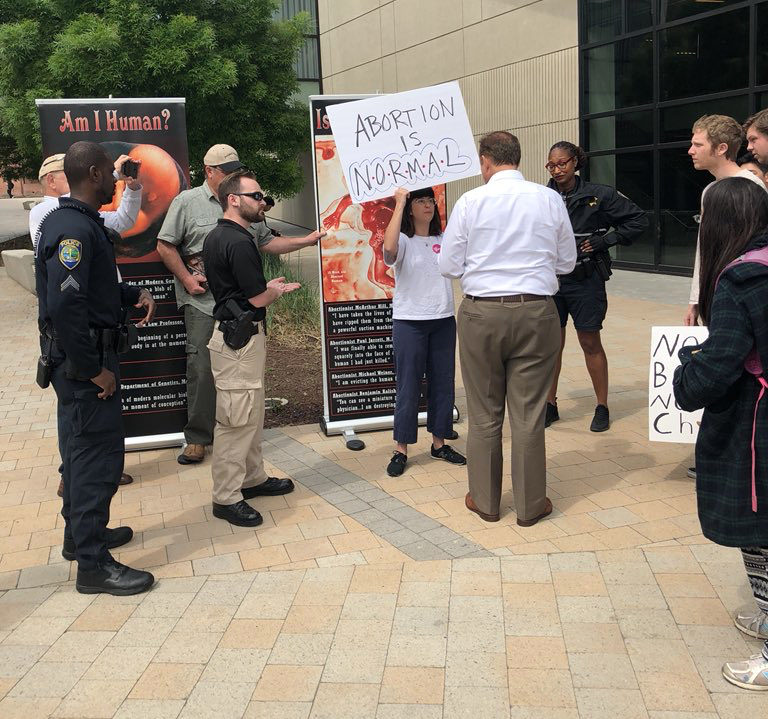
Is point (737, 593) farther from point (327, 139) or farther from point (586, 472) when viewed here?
point (327, 139)

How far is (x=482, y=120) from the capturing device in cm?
1839

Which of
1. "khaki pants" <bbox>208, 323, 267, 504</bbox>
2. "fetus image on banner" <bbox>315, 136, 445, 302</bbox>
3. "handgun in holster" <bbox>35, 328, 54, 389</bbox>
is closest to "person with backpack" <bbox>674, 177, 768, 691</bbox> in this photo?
"khaki pants" <bbox>208, 323, 267, 504</bbox>

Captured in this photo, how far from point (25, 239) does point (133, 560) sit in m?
24.2

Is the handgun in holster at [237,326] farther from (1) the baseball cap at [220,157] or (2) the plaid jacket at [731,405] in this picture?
(2) the plaid jacket at [731,405]

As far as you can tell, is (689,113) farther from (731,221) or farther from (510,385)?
(731,221)

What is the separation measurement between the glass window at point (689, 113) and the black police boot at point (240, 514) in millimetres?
11150

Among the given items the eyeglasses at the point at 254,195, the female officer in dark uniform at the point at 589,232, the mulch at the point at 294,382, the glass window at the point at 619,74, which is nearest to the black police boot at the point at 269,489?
the mulch at the point at 294,382

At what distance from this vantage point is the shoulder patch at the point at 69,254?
3596mm

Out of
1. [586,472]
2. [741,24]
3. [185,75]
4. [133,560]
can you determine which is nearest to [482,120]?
[741,24]

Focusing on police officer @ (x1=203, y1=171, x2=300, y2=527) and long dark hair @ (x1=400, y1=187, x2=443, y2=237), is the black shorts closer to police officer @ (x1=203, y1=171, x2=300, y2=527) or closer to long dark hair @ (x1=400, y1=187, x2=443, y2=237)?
long dark hair @ (x1=400, y1=187, x2=443, y2=237)

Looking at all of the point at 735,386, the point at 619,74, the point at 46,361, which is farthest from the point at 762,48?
the point at 46,361

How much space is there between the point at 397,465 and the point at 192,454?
4.88ft

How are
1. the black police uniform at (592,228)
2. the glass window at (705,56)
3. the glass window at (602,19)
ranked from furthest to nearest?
the glass window at (602,19) → the glass window at (705,56) → the black police uniform at (592,228)

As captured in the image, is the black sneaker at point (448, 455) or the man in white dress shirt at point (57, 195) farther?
the black sneaker at point (448, 455)
